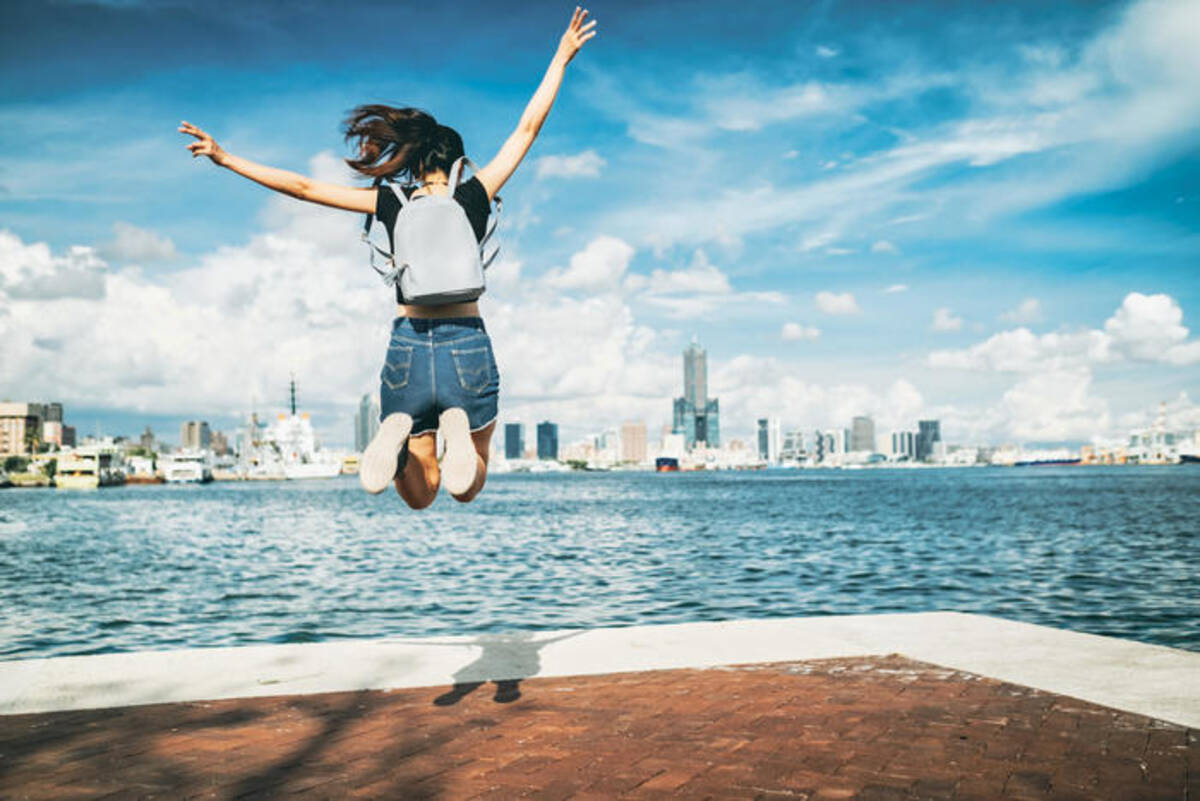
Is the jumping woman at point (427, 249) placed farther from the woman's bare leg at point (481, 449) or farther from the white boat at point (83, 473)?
the white boat at point (83, 473)

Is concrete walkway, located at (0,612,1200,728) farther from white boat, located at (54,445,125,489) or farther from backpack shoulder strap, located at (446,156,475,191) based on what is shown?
white boat, located at (54,445,125,489)

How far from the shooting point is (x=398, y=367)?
514 centimetres

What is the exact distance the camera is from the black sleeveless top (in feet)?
16.5

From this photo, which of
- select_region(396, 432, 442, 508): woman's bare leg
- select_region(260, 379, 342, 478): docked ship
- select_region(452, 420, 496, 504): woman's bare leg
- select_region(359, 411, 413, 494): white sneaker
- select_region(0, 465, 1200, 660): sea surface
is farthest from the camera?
select_region(260, 379, 342, 478): docked ship

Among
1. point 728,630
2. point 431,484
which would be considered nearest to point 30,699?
point 431,484

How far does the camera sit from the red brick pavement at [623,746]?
4.46 meters

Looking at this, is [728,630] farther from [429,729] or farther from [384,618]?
[384,618]

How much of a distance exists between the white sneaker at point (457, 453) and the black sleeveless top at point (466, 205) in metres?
0.70

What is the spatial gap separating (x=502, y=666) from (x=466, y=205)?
12.5 feet

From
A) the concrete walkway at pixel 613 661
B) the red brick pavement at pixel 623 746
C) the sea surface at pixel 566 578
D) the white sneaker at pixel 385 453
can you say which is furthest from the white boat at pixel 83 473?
the white sneaker at pixel 385 453

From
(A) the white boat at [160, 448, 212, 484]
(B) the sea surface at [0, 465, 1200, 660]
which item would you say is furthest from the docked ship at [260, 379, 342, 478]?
(B) the sea surface at [0, 465, 1200, 660]

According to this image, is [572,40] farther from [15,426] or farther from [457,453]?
[15,426]

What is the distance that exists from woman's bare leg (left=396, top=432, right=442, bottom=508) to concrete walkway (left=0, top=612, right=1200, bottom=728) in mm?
1976

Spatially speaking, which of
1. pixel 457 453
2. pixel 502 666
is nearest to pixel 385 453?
pixel 457 453
